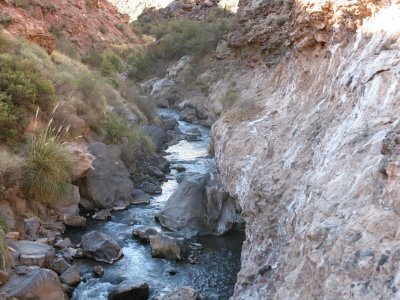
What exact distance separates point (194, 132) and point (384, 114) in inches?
616

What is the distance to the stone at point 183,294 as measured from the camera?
23.5 feet

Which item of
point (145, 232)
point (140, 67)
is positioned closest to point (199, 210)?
point (145, 232)

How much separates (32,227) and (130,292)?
9.22 ft

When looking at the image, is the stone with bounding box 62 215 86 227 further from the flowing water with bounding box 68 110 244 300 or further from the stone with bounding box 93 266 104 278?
the stone with bounding box 93 266 104 278

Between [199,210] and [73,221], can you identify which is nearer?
[73,221]

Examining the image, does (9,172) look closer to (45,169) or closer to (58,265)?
(45,169)

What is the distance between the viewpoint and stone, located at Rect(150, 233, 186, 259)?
898 cm

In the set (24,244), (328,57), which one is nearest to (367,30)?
(328,57)

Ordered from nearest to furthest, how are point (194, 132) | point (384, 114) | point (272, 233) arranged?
point (384, 114) < point (272, 233) < point (194, 132)

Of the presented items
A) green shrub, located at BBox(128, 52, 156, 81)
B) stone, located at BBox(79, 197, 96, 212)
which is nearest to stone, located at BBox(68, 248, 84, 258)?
stone, located at BBox(79, 197, 96, 212)

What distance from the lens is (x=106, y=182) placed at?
38.4 feet

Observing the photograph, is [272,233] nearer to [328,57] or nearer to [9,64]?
[328,57]

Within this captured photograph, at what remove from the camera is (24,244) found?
7816 millimetres

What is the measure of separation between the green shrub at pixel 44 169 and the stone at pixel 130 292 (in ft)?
10.9
